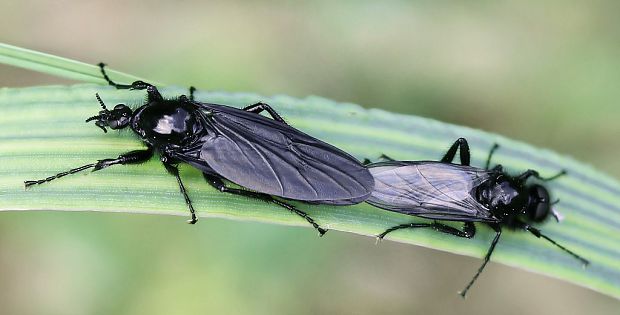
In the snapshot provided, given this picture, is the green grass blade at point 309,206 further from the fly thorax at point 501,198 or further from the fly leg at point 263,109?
the fly thorax at point 501,198

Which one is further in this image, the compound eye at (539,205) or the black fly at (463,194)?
the compound eye at (539,205)

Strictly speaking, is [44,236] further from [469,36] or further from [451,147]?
[469,36]

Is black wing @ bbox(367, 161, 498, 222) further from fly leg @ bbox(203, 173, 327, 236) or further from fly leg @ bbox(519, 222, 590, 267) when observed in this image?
fly leg @ bbox(203, 173, 327, 236)

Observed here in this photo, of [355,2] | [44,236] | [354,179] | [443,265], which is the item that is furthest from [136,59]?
[443,265]

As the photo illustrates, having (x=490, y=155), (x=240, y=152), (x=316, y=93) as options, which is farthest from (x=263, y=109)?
(x=316, y=93)

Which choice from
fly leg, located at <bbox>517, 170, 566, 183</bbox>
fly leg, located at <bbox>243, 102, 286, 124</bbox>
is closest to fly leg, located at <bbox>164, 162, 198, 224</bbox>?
fly leg, located at <bbox>243, 102, 286, 124</bbox>

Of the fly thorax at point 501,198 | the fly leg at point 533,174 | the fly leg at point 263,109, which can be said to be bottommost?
the fly thorax at point 501,198

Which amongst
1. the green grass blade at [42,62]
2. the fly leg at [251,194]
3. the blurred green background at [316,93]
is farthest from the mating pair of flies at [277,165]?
the blurred green background at [316,93]
